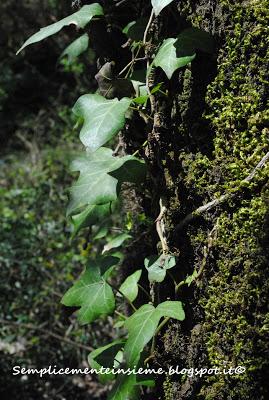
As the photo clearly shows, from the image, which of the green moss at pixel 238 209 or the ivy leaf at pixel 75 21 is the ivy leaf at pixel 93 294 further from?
the ivy leaf at pixel 75 21

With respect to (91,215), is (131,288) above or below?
below

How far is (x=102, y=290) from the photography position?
4.56 ft

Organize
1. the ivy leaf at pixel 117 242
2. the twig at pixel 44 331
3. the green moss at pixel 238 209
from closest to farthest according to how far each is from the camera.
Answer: the green moss at pixel 238 209, the ivy leaf at pixel 117 242, the twig at pixel 44 331

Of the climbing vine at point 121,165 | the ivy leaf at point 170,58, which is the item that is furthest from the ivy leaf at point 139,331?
the ivy leaf at point 170,58

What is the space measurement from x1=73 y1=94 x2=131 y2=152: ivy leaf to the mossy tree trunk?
135 mm

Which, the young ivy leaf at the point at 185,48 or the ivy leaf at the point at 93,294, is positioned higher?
the young ivy leaf at the point at 185,48

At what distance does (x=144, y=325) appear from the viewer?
47.4 inches

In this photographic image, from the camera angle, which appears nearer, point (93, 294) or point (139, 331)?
point (139, 331)

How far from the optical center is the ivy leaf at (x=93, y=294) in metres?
1.35

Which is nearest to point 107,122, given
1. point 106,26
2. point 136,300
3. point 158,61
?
point 158,61

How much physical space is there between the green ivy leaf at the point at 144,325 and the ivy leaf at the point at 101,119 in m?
0.44

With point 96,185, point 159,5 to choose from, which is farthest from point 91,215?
point 159,5

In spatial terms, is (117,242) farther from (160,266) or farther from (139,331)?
(139,331)

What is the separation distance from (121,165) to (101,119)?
0.45 ft
